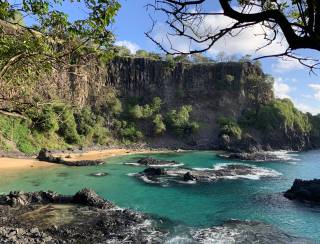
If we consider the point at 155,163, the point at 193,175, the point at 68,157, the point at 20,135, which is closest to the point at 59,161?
the point at 68,157

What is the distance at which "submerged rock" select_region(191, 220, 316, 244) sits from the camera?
827 inches

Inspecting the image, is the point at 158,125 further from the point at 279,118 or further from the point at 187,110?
the point at 279,118

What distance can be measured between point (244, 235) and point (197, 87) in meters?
65.6

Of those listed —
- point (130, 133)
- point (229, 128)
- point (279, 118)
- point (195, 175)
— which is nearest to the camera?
point (195, 175)

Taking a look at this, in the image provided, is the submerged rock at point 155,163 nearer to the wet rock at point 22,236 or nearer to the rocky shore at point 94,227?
the rocky shore at point 94,227

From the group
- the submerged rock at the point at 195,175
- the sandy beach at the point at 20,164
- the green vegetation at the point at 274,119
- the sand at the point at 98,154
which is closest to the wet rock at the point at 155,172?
the submerged rock at the point at 195,175

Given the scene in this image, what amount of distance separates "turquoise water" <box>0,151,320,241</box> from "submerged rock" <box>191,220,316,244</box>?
1002 millimetres

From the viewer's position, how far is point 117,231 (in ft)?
70.9

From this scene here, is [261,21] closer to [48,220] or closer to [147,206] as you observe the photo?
[48,220]

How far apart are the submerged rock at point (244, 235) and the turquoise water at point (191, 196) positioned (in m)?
1.00

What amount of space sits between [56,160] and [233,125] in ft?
137

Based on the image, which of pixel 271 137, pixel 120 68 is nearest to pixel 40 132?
pixel 120 68

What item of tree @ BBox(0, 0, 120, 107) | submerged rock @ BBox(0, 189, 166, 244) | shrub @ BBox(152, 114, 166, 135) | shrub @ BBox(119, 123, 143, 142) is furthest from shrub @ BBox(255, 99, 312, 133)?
tree @ BBox(0, 0, 120, 107)

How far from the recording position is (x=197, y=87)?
86.0 meters
